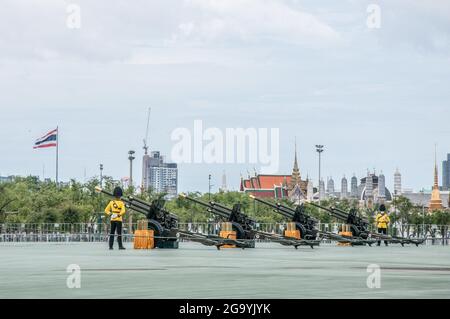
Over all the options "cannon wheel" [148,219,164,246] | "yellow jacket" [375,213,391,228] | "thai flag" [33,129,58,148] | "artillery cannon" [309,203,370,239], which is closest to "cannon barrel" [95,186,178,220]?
"cannon wheel" [148,219,164,246]

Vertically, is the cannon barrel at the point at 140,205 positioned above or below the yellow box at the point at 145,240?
above

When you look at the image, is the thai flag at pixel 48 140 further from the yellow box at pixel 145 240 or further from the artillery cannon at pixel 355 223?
the yellow box at pixel 145 240

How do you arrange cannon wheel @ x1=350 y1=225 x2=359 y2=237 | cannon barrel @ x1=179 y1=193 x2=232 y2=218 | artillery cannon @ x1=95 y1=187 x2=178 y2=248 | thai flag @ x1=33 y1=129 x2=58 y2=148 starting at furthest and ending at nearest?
thai flag @ x1=33 y1=129 x2=58 y2=148
cannon wheel @ x1=350 y1=225 x2=359 y2=237
cannon barrel @ x1=179 y1=193 x2=232 y2=218
artillery cannon @ x1=95 y1=187 x2=178 y2=248

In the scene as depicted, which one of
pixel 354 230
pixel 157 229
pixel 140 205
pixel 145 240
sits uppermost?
A: pixel 140 205

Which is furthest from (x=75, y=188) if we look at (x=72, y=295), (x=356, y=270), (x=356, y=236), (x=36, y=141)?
(x=72, y=295)

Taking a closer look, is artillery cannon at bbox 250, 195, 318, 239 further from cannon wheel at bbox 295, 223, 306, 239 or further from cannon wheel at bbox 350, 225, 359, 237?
cannon wheel at bbox 350, 225, 359, 237

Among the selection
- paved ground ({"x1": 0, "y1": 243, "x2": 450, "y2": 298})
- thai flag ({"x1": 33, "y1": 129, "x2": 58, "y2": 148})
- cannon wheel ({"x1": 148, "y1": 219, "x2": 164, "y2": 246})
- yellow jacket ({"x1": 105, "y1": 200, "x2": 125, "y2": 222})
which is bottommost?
paved ground ({"x1": 0, "y1": 243, "x2": 450, "y2": 298})

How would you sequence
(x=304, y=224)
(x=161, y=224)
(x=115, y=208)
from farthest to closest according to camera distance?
(x=304, y=224)
(x=161, y=224)
(x=115, y=208)

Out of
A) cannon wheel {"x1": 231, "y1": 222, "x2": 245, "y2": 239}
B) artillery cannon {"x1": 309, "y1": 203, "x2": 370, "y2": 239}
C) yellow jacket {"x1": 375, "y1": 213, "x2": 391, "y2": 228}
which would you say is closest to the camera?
cannon wheel {"x1": 231, "y1": 222, "x2": 245, "y2": 239}

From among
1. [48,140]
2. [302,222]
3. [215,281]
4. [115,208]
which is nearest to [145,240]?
[115,208]

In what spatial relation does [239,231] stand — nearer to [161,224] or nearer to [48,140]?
[161,224]

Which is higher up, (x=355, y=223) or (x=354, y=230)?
(x=355, y=223)

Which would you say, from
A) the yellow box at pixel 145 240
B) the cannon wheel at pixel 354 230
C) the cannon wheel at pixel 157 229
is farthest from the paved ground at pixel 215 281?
the cannon wheel at pixel 354 230
